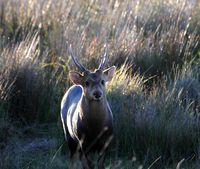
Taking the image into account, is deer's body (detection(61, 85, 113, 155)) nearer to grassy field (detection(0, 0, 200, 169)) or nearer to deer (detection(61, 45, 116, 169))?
deer (detection(61, 45, 116, 169))

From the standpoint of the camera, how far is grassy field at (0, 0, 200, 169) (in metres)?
6.69

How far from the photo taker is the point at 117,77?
7.86m

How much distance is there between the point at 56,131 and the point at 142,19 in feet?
10.2

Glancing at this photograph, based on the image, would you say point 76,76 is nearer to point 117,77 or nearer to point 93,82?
point 93,82

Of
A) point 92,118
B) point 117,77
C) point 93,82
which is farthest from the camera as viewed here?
point 117,77

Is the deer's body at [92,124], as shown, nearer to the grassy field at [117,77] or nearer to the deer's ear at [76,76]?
the deer's ear at [76,76]

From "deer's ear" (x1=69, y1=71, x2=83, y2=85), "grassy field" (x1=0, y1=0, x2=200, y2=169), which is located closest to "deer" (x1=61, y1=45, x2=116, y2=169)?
"deer's ear" (x1=69, y1=71, x2=83, y2=85)

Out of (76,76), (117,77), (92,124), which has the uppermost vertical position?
(76,76)

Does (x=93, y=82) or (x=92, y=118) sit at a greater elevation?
(x=93, y=82)

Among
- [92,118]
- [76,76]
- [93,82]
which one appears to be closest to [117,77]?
[76,76]

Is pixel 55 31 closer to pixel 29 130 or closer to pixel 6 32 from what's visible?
pixel 6 32

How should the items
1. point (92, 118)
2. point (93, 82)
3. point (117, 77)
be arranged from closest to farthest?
1. point (93, 82)
2. point (92, 118)
3. point (117, 77)

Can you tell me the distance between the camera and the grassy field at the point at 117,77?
669 centimetres

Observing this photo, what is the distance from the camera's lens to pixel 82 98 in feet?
20.6
